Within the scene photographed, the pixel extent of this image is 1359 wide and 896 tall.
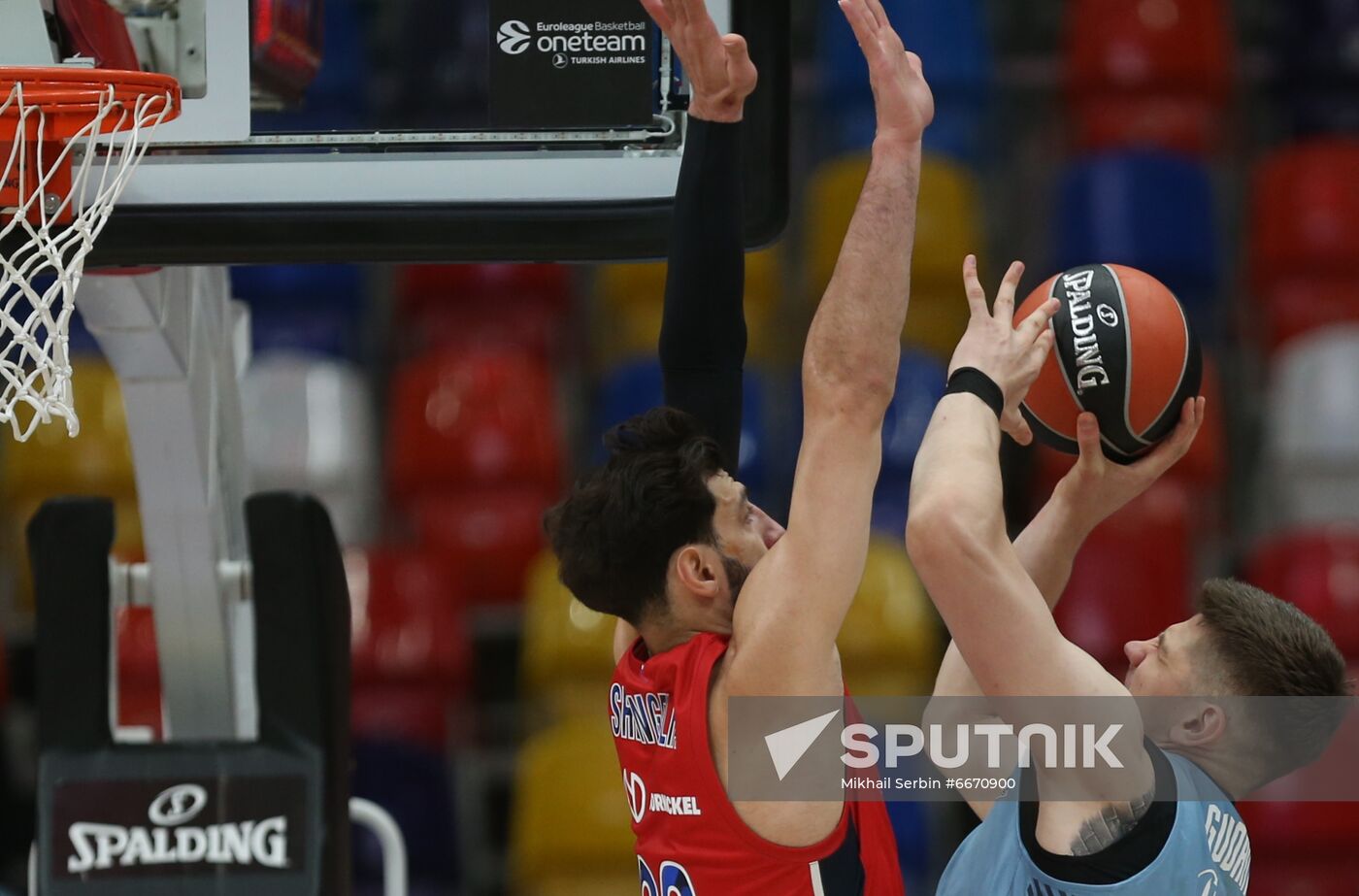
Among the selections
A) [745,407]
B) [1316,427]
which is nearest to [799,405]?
[745,407]

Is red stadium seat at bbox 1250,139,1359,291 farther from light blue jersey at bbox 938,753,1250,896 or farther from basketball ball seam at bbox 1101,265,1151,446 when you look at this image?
light blue jersey at bbox 938,753,1250,896

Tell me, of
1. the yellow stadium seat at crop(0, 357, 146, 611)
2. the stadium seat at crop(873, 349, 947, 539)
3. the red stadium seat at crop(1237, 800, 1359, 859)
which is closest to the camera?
the red stadium seat at crop(1237, 800, 1359, 859)

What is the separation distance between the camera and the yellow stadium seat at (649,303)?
5.80 metres

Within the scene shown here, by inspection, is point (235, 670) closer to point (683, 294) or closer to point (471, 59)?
point (471, 59)

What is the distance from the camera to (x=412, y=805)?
4754 mm

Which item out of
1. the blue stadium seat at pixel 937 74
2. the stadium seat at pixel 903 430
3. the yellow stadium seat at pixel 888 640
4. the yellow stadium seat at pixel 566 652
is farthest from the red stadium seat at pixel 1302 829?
the blue stadium seat at pixel 937 74

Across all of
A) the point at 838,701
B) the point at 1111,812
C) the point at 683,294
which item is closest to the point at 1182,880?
the point at 1111,812

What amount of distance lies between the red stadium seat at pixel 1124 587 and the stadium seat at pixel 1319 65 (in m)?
A: 1.70

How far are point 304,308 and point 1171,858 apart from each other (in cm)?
438

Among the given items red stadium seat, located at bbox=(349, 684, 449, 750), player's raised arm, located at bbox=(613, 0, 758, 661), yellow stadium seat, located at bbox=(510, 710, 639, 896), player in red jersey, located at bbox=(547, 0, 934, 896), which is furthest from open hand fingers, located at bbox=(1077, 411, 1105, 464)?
red stadium seat, located at bbox=(349, 684, 449, 750)

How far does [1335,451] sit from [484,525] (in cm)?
244

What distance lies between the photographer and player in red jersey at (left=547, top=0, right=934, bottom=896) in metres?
2.09

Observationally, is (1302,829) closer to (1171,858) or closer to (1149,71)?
(1149,71)

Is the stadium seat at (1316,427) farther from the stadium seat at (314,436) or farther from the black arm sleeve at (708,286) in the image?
the black arm sleeve at (708,286)
